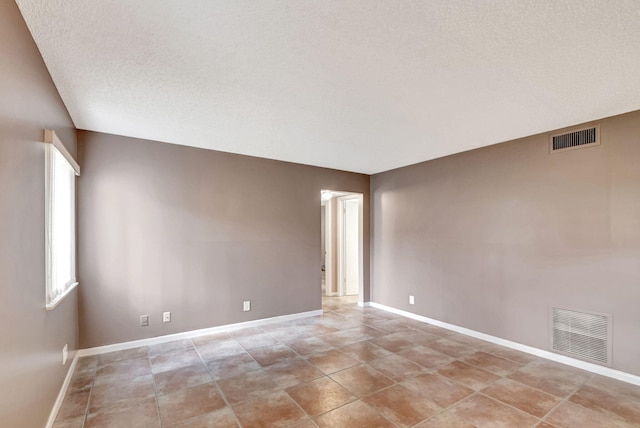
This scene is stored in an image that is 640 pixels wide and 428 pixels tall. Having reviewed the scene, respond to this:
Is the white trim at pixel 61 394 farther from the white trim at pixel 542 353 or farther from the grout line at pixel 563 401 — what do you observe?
the white trim at pixel 542 353

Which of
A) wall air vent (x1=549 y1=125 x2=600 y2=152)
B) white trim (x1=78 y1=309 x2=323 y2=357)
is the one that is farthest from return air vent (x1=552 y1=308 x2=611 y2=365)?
white trim (x1=78 y1=309 x2=323 y2=357)

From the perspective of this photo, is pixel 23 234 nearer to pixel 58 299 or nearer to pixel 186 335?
pixel 58 299

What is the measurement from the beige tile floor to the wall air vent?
2319 millimetres

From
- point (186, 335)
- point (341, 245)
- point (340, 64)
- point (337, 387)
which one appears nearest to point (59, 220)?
point (186, 335)

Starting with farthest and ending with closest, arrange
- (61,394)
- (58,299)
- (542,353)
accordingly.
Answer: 1. (542,353)
2. (61,394)
3. (58,299)

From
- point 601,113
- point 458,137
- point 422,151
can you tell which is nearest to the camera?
point 601,113

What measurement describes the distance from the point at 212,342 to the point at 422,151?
3783 mm

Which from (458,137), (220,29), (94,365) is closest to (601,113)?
(458,137)

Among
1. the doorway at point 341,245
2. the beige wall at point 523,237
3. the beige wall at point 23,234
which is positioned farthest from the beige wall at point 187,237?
the beige wall at point 523,237

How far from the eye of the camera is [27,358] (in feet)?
5.52

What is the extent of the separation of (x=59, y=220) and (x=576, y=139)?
16.6 ft

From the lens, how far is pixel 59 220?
2553 millimetres

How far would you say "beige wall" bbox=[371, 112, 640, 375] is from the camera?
9.37 ft

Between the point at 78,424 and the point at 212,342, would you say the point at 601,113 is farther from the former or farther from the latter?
the point at 78,424
